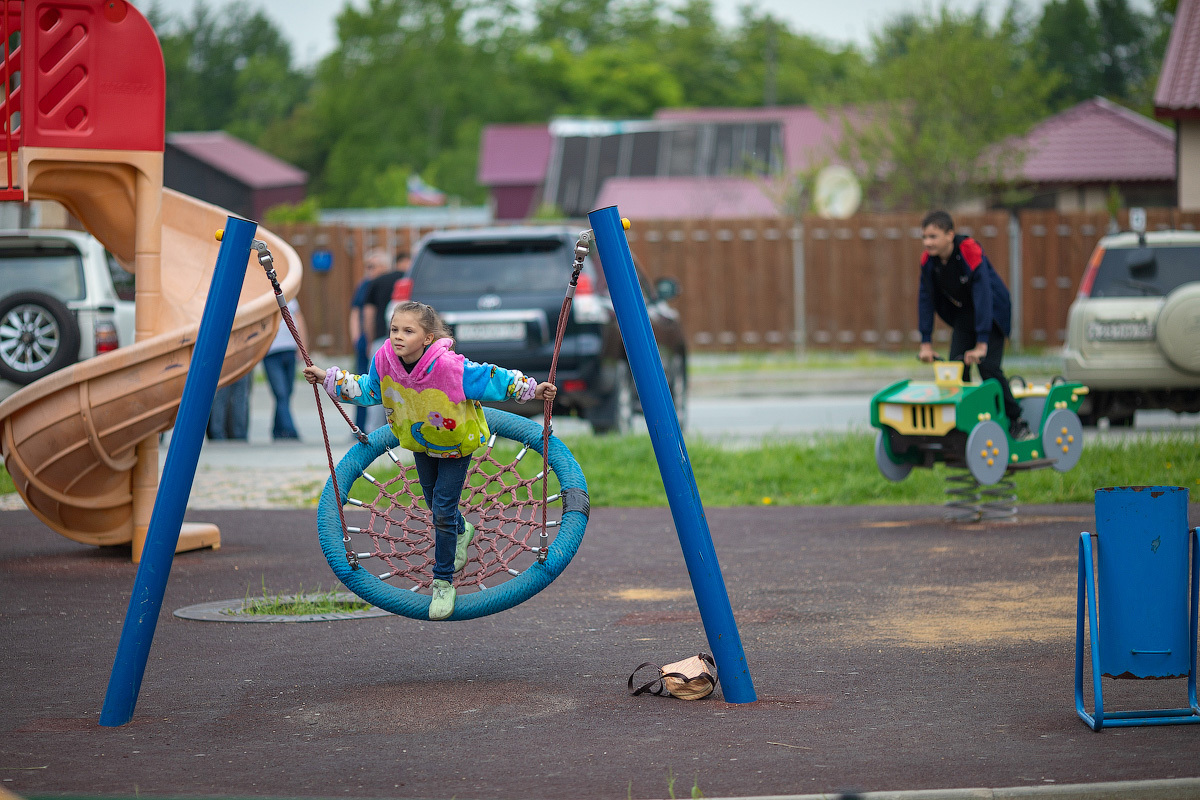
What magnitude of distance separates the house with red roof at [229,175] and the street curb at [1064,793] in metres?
55.7

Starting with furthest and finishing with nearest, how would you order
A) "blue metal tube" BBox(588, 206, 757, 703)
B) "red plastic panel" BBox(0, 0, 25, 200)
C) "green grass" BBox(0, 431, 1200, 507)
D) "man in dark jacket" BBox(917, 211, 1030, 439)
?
"green grass" BBox(0, 431, 1200, 507), "man in dark jacket" BBox(917, 211, 1030, 439), "red plastic panel" BBox(0, 0, 25, 200), "blue metal tube" BBox(588, 206, 757, 703)

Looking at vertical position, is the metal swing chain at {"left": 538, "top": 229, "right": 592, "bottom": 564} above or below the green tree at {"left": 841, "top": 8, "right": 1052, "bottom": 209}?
below

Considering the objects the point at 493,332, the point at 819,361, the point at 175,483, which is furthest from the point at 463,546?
the point at 819,361

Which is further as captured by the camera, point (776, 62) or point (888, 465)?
point (776, 62)

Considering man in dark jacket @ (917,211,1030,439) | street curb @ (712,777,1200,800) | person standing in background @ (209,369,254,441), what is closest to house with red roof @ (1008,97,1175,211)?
person standing in background @ (209,369,254,441)

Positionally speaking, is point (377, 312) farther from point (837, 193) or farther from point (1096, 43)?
point (1096, 43)

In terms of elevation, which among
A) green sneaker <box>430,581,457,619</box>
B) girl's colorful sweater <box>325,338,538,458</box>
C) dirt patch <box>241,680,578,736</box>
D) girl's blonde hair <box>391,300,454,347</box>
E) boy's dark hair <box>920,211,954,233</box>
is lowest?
dirt patch <box>241,680,578,736</box>

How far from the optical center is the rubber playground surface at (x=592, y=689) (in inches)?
165

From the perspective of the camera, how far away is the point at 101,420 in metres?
7.73

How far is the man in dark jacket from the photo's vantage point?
29.1ft

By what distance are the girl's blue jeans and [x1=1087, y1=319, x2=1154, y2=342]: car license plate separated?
9.08m

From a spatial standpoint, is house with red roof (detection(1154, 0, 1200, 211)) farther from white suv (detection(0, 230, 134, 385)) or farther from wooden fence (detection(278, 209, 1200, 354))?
white suv (detection(0, 230, 134, 385))

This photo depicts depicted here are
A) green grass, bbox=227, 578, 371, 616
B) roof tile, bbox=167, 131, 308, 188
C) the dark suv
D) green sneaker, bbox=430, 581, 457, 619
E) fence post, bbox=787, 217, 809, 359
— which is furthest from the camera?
roof tile, bbox=167, 131, 308, 188

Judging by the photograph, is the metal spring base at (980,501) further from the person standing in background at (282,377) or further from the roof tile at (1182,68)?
the roof tile at (1182,68)
